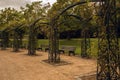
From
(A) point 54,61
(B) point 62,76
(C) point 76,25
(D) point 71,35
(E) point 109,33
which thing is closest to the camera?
(E) point 109,33

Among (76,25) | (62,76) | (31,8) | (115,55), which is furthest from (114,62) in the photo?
(31,8)

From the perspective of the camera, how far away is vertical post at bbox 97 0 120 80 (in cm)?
834

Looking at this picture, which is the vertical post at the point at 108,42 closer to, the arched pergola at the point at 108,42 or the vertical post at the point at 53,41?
the arched pergola at the point at 108,42

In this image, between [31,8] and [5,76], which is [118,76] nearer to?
[5,76]

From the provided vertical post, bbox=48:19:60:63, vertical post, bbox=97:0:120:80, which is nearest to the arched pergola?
vertical post, bbox=97:0:120:80

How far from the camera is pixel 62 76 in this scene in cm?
1060

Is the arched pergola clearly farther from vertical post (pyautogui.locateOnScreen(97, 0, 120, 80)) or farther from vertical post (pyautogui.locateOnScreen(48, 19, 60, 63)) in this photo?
vertical post (pyautogui.locateOnScreen(48, 19, 60, 63))

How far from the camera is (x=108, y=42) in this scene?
326 inches

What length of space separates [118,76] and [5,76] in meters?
5.26

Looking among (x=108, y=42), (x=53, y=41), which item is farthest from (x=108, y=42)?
(x=53, y=41)

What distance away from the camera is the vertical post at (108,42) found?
8344 millimetres

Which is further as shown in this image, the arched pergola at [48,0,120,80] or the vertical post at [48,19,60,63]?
the vertical post at [48,19,60,63]

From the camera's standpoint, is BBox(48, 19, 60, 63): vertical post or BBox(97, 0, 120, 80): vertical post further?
BBox(48, 19, 60, 63): vertical post

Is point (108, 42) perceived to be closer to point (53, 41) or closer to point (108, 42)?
point (108, 42)
